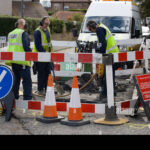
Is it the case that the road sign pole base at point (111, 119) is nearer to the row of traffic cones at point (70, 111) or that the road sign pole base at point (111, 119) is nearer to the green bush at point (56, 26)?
the row of traffic cones at point (70, 111)

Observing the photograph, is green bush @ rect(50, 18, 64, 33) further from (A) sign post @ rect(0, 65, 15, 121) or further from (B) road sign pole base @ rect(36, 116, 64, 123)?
(B) road sign pole base @ rect(36, 116, 64, 123)

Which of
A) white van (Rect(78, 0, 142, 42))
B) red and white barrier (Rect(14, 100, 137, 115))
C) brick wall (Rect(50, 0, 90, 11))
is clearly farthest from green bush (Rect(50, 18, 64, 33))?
brick wall (Rect(50, 0, 90, 11))

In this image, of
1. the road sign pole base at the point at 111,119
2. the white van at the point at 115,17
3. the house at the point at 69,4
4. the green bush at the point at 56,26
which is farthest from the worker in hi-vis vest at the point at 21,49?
the house at the point at 69,4

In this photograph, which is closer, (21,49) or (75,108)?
(75,108)

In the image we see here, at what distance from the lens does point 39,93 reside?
33.5 ft

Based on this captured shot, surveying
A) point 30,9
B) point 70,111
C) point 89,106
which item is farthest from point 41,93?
point 30,9

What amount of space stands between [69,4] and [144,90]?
106 m

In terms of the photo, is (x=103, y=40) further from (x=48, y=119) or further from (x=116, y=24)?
(x=116, y=24)

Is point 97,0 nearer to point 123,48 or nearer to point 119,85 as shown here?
point 123,48

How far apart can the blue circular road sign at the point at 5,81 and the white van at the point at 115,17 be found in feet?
26.6

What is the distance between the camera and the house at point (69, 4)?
108 metres

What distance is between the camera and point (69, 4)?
365 ft

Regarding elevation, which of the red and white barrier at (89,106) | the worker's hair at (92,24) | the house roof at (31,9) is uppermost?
the house roof at (31,9)
